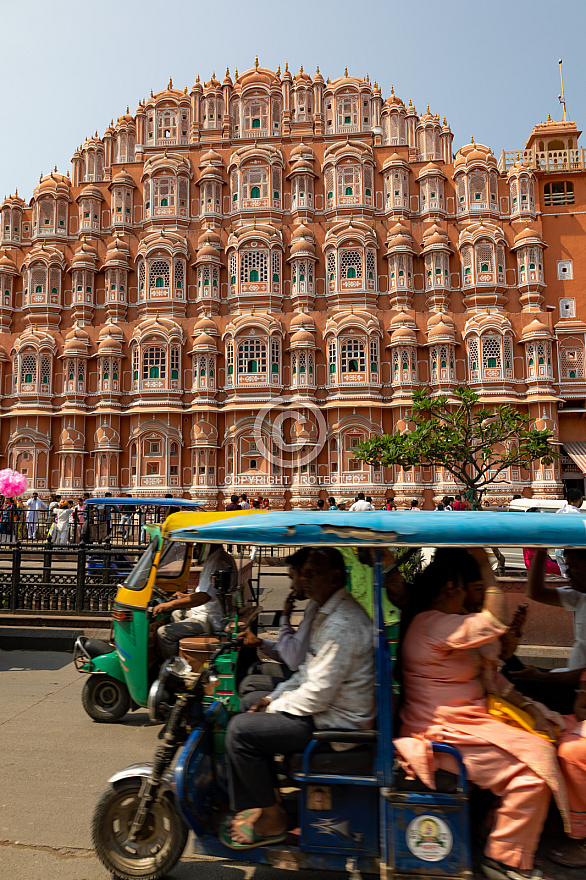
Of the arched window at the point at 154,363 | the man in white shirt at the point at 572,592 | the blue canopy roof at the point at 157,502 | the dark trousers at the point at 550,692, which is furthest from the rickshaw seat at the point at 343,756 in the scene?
the arched window at the point at 154,363

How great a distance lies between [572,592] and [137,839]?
2836 mm

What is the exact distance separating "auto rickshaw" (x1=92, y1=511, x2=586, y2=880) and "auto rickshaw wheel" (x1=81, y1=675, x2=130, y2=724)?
2.55 metres

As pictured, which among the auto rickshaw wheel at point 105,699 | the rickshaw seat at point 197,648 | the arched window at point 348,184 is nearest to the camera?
the rickshaw seat at point 197,648

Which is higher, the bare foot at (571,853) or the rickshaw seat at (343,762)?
the rickshaw seat at (343,762)

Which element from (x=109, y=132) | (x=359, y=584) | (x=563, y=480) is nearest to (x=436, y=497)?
(x=563, y=480)

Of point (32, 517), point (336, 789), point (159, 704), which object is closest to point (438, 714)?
point (336, 789)

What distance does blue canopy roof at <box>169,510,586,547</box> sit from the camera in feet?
9.16

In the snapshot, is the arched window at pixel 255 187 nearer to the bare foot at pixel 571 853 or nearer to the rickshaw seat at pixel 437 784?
the rickshaw seat at pixel 437 784

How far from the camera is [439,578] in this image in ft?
10.2

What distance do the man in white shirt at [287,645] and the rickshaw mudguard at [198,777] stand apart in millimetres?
285

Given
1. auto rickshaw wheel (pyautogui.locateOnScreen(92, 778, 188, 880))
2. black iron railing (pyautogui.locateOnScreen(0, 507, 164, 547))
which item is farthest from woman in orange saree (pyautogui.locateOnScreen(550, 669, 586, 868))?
black iron railing (pyautogui.locateOnScreen(0, 507, 164, 547))

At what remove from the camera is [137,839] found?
3.07 metres

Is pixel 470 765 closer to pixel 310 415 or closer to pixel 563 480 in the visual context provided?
pixel 310 415

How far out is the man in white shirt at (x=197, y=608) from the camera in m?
4.80
